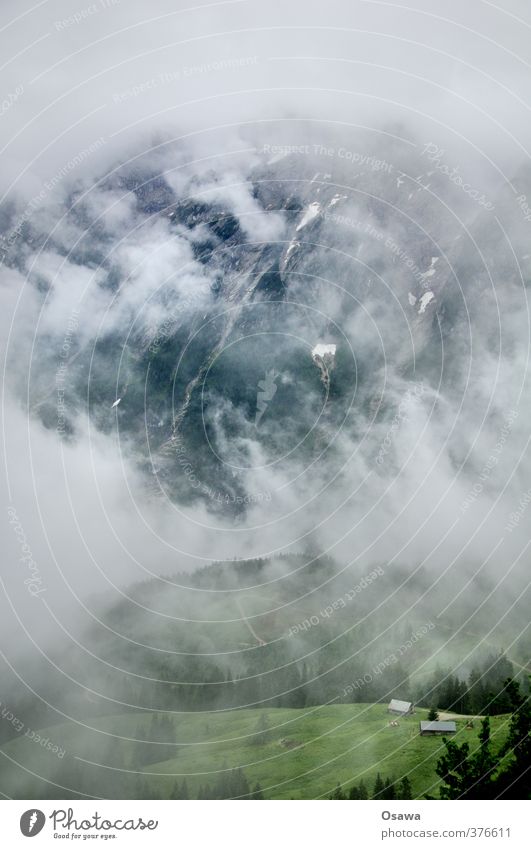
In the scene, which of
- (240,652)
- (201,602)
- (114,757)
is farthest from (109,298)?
(114,757)

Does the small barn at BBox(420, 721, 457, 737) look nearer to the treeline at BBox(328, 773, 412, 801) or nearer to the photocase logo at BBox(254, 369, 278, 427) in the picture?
the treeline at BBox(328, 773, 412, 801)

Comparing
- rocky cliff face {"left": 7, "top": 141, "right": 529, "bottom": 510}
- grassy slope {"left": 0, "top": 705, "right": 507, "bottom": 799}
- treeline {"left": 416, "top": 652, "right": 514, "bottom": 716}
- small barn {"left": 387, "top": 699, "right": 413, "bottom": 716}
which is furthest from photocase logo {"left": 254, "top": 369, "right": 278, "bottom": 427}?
small barn {"left": 387, "top": 699, "right": 413, "bottom": 716}

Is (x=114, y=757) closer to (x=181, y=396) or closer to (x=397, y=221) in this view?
(x=181, y=396)

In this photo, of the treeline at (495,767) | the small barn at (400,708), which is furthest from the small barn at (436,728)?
the small barn at (400,708)

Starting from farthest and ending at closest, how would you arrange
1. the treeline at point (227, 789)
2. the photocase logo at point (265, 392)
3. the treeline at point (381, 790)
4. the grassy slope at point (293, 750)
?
the photocase logo at point (265, 392), the treeline at point (227, 789), the grassy slope at point (293, 750), the treeline at point (381, 790)

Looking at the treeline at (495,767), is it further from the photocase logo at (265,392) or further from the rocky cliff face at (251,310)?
the photocase logo at (265,392)
